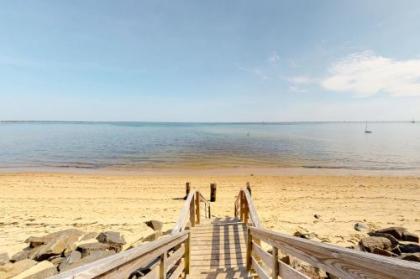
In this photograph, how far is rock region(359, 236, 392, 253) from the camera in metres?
5.42

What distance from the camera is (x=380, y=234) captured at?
6773 mm

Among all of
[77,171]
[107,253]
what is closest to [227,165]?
[77,171]

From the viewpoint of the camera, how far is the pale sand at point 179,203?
8.10m

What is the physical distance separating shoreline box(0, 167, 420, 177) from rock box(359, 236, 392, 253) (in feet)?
44.7

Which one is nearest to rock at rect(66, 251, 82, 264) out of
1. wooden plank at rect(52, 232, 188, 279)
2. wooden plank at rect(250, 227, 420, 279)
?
wooden plank at rect(52, 232, 188, 279)

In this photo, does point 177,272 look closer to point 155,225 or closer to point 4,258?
point 155,225

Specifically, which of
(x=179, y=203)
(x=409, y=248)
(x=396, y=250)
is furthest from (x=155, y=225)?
(x=409, y=248)

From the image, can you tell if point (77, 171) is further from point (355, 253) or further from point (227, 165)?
point (355, 253)

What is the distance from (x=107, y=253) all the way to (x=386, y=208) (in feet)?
38.3

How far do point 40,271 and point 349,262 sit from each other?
5.69m

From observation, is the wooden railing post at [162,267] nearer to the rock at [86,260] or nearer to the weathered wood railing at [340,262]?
the weathered wood railing at [340,262]

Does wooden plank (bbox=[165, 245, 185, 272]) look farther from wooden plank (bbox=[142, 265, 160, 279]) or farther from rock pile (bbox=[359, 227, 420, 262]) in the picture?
rock pile (bbox=[359, 227, 420, 262])

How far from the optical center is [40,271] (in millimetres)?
4648

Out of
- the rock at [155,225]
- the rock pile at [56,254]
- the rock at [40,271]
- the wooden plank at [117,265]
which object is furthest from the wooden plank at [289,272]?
the rock at [155,225]
